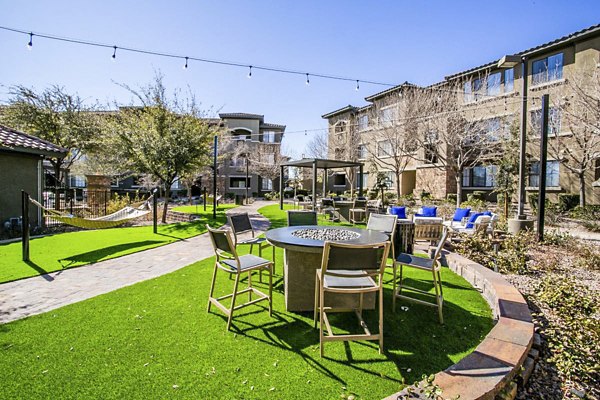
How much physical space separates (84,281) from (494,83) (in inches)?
855

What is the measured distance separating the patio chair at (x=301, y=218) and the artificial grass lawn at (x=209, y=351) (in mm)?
1642

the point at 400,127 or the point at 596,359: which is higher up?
the point at 400,127

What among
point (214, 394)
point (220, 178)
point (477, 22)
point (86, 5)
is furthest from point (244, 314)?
point (220, 178)

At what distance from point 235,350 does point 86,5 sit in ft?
28.6

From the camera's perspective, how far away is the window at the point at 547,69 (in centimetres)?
1698

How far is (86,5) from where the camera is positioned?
7.45 m

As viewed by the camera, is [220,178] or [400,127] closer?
[400,127]

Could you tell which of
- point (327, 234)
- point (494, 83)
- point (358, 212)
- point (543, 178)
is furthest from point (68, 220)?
point (494, 83)

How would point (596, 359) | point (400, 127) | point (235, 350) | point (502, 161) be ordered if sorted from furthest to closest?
point (400, 127), point (502, 161), point (235, 350), point (596, 359)

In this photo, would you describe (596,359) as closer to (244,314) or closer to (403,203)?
(244,314)

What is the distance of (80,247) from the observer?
766 centimetres

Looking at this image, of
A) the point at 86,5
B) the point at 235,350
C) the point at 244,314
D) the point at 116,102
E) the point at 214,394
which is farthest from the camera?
the point at 116,102

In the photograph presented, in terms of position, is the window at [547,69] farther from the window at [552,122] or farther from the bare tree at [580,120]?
the window at [552,122]

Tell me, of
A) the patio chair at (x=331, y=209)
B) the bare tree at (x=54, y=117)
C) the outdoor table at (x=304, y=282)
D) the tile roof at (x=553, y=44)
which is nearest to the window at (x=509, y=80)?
the tile roof at (x=553, y=44)
